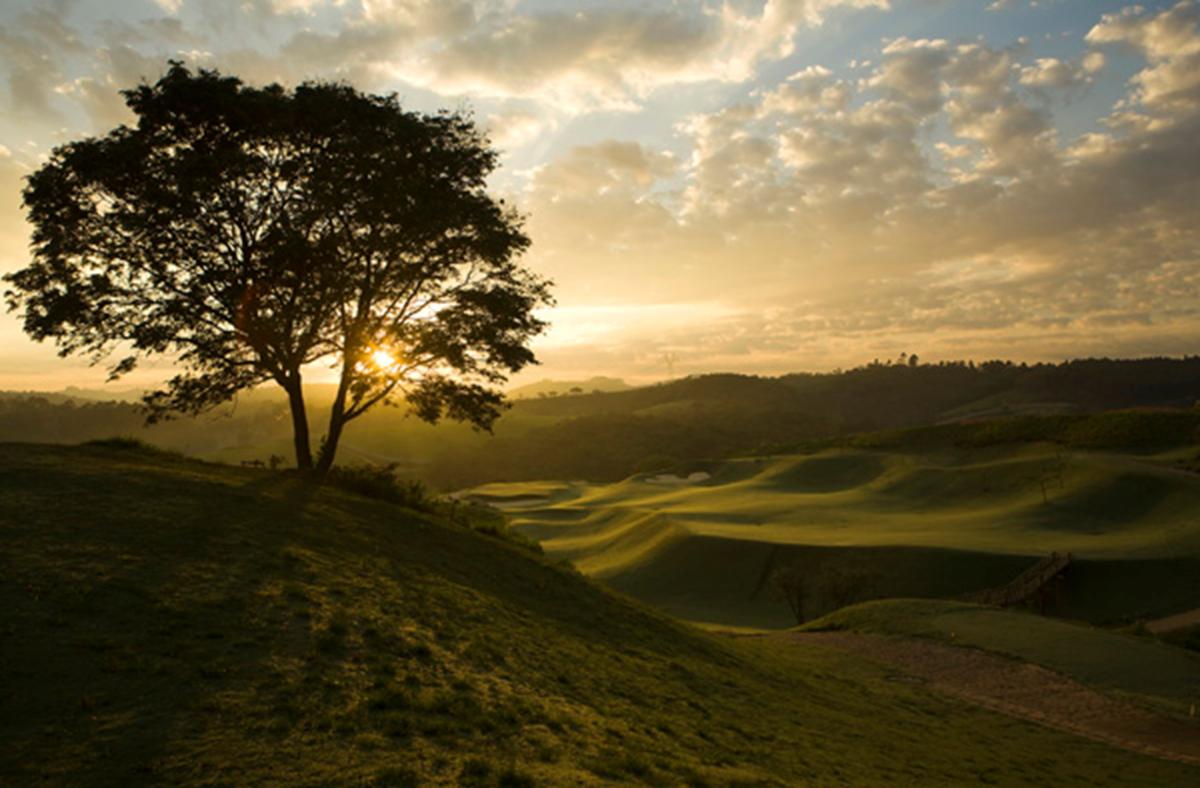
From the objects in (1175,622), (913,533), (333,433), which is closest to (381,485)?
(333,433)

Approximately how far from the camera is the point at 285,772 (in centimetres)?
768

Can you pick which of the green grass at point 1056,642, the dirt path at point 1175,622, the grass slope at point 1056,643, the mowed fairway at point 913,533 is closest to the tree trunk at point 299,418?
the grass slope at point 1056,643

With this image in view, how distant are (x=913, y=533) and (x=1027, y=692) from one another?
1355 inches

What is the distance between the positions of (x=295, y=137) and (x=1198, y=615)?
168ft

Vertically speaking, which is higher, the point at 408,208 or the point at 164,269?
the point at 408,208

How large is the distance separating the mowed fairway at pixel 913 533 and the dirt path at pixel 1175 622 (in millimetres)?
1142

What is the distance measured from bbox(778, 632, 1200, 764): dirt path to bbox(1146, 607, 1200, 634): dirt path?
1516cm

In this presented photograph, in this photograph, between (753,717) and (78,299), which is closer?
(753,717)

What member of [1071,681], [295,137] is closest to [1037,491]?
[1071,681]

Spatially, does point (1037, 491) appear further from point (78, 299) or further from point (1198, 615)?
point (78, 299)

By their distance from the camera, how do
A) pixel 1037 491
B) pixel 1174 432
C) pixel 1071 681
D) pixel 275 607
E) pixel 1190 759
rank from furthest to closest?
pixel 1174 432
pixel 1037 491
pixel 1071 681
pixel 1190 759
pixel 275 607

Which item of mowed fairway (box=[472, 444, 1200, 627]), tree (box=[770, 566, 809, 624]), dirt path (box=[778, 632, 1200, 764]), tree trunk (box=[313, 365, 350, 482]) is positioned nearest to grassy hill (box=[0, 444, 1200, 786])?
dirt path (box=[778, 632, 1200, 764])

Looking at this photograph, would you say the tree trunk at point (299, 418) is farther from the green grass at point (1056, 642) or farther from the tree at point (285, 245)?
the green grass at point (1056, 642)

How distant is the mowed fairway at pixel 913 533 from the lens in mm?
46719
